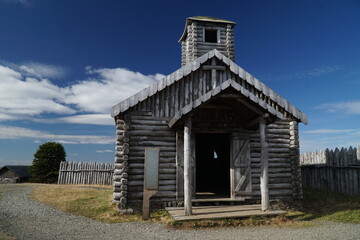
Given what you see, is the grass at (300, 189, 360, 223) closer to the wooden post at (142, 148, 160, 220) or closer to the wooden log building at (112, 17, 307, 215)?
the wooden log building at (112, 17, 307, 215)

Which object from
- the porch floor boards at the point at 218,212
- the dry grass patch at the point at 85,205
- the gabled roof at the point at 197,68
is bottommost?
the dry grass patch at the point at 85,205

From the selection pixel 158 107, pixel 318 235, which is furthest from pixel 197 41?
pixel 318 235

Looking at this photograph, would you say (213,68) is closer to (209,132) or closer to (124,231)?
(209,132)

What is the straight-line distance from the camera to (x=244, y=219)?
344 inches

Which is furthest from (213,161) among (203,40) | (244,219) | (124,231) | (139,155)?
(124,231)

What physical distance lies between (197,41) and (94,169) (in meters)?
13.3

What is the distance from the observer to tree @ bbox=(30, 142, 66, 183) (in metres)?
21.9

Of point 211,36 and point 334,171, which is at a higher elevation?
point 211,36

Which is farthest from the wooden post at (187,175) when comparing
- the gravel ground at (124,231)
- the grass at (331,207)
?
the grass at (331,207)

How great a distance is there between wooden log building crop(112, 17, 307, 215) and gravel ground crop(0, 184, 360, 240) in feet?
5.15

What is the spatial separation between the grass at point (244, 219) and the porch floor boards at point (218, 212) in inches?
5.8

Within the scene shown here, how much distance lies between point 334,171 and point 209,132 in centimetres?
870

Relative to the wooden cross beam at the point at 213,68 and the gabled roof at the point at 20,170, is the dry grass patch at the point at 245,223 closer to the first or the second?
the wooden cross beam at the point at 213,68

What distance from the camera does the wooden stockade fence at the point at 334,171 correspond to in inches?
526
